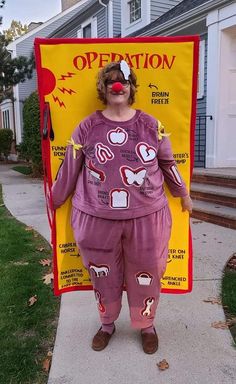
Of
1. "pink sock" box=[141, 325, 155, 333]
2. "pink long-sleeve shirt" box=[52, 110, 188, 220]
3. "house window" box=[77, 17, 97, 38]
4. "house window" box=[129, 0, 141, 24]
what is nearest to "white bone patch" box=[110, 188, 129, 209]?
"pink long-sleeve shirt" box=[52, 110, 188, 220]

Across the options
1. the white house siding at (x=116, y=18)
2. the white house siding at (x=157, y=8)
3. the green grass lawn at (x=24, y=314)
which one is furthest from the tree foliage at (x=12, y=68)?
the green grass lawn at (x=24, y=314)

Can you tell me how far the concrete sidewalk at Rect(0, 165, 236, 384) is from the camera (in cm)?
222

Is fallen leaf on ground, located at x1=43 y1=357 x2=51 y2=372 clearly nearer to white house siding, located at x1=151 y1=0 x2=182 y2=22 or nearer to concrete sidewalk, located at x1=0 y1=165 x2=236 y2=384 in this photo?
concrete sidewalk, located at x1=0 y1=165 x2=236 y2=384

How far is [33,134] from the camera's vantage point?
10.8 m

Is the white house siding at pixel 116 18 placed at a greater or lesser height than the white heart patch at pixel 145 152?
greater

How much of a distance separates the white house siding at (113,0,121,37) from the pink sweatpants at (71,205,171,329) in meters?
11.7

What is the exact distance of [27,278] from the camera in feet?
12.0

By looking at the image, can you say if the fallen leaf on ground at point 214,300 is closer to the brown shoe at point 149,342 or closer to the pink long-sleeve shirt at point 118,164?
the brown shoe at point 149,342

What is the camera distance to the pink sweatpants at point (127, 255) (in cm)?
219

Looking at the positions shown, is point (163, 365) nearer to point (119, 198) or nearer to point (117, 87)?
point (119, 198)

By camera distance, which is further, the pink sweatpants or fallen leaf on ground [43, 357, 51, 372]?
fallen leaf on ground [43, 357, 51, 372]

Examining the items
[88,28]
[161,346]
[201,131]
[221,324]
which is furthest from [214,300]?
[88,28]

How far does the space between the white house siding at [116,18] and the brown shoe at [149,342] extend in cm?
1182

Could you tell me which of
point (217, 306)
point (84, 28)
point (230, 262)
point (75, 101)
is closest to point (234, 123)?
point (230, 262)
